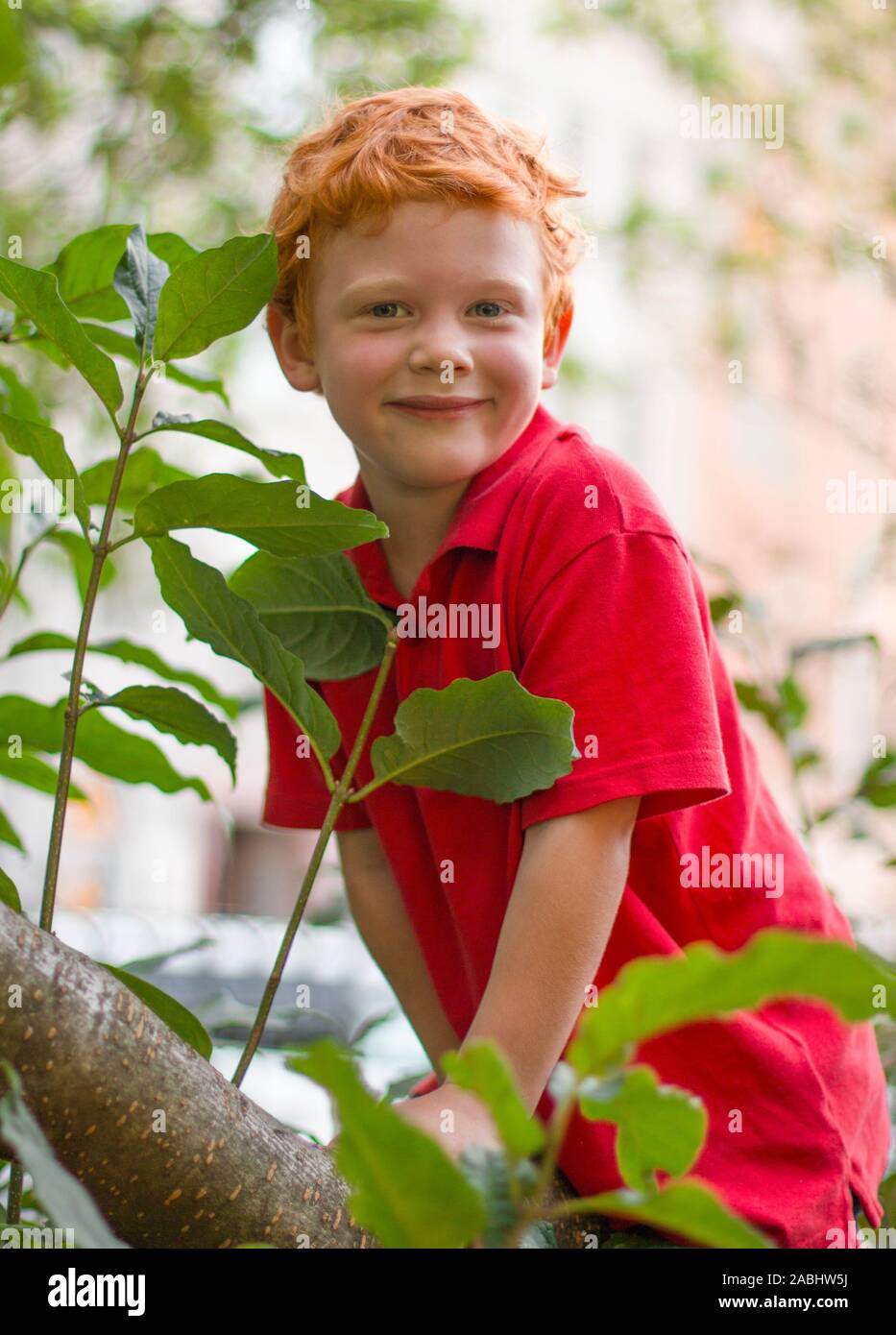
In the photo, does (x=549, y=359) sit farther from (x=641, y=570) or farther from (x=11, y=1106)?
(x=11, y=1106)

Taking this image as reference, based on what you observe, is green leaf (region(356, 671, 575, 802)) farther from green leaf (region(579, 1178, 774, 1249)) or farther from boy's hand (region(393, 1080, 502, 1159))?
green leaf (region(579, 1178, 774, 1249))

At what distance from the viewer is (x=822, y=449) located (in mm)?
10180

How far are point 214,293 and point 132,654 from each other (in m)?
0.35

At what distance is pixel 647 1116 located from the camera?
414mm

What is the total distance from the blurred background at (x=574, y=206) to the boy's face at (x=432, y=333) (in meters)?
0.15

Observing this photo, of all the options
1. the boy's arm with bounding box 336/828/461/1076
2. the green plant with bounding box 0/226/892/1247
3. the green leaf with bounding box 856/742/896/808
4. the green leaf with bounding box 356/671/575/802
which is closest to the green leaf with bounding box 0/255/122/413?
the green plant with bounding box 0/226/892/1247

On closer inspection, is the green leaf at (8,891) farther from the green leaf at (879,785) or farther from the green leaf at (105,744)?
the green leaf at (879,785)

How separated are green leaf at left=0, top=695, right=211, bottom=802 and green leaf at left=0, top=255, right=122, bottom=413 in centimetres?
26

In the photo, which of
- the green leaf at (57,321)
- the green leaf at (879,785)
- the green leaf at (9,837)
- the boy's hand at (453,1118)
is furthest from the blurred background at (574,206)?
the boy's hand at (453,1118)

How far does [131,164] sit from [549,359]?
113 inches

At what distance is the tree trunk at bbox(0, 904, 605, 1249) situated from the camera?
0.56m

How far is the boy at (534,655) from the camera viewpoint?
29.6 inches

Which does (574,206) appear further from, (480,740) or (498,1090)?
(498,1090)
